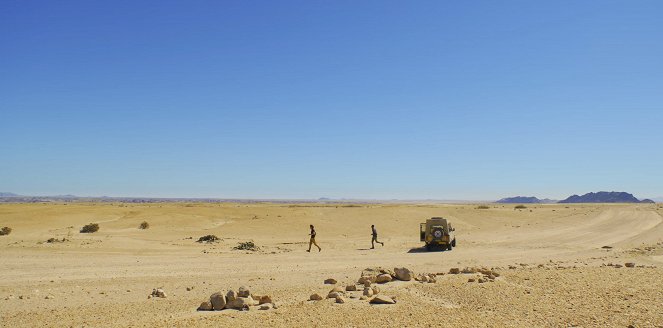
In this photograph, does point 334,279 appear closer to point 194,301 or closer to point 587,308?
point 194,301

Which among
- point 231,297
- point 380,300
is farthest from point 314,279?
point 231,297

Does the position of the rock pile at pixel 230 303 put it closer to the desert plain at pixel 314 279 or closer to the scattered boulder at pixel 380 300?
the desert plain at pixel 314 279

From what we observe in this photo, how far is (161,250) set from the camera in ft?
96.7

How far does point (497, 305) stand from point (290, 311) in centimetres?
585

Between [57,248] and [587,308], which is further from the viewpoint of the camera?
[57,248]

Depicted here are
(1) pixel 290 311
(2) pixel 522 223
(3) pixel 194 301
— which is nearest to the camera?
(1) pixel 290 311

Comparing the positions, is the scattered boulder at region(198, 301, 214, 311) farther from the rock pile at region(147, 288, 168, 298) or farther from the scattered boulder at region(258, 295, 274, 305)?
the rock pile at region(147, 288, 168, 298)

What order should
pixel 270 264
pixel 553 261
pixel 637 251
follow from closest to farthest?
pixel 270 264
pixel 553 261
pixel 637 251

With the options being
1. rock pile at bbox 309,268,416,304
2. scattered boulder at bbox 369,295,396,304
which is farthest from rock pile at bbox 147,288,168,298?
scattered boulder at bbox 369,295,396,304

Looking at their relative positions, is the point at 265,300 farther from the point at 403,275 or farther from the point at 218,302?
the point at 403,275

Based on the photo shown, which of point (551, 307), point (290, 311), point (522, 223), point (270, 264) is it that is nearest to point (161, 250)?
point (270, 264)

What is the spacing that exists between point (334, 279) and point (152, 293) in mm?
6456

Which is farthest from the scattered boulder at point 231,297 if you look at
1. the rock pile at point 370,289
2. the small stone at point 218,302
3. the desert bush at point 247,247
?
the desert bush at point 247,247

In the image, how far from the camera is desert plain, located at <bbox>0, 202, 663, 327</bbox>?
12.8 meters
